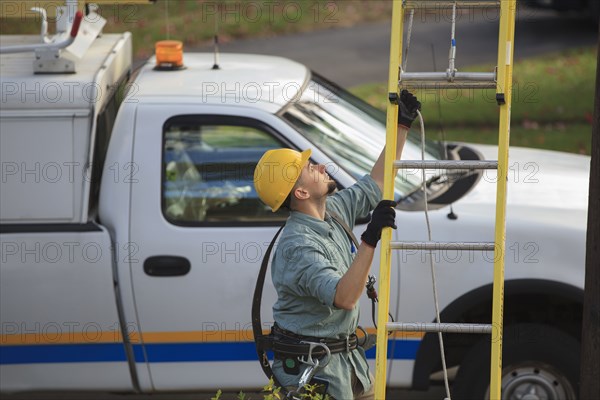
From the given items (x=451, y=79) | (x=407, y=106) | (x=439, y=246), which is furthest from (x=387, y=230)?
(x=407, y=106)

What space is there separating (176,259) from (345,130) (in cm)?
119

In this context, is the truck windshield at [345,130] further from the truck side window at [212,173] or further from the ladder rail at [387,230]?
the ladder rail at [387,230]

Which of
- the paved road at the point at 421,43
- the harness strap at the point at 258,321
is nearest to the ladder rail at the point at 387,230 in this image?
the harness strap at the point at 258,321

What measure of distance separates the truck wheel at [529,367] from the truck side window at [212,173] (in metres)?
A: 1.19

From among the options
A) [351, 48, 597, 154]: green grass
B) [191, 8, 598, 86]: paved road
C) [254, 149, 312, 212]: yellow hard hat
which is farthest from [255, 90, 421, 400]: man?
[191, 8, 598, 86]: paved road

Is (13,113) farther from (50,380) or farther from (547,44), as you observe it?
(547,44)

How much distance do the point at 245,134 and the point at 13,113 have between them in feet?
3.70

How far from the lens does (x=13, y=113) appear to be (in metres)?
4.89

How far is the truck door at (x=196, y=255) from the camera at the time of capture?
4.86m

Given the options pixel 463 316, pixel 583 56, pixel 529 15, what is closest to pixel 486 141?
pixel 583 56

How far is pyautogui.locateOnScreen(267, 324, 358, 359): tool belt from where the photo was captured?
148 inches

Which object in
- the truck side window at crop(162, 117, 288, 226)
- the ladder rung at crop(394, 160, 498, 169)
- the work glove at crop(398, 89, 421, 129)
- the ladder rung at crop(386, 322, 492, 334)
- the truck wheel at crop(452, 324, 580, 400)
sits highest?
the work glove at crop(398, 89, 421, 129)

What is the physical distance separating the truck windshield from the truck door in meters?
0.27

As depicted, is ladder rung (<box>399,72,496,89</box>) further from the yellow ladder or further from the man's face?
the man's face
